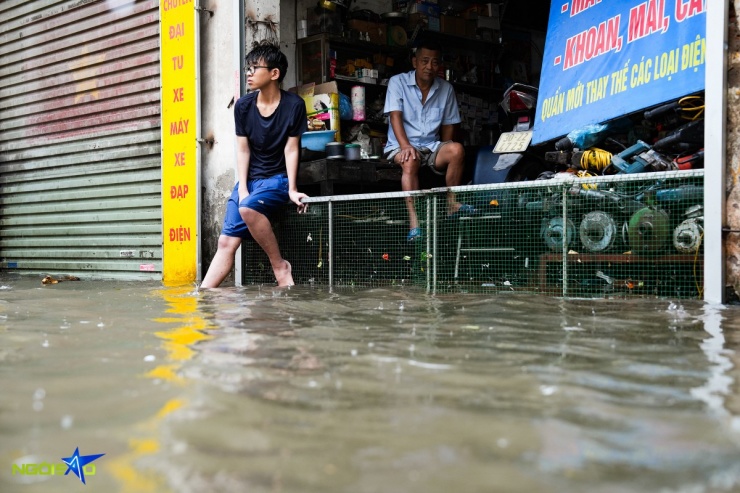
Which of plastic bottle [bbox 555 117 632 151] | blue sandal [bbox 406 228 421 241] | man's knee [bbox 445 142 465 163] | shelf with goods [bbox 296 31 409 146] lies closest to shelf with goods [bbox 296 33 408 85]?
shelf with goods [bbox 296 31 409 146]

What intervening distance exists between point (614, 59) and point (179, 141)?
4386mm

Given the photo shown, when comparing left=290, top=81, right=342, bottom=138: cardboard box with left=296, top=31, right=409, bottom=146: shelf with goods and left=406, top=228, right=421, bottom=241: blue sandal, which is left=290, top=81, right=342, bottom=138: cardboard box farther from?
left=406, top=228, right=421, bottom=241: blue sandal

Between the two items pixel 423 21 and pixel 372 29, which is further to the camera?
pixel 423 21

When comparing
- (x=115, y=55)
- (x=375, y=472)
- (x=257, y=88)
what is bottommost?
(x=375, y=472)

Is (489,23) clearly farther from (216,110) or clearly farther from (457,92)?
(216,110)

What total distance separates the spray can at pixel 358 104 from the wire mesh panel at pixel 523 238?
2016mm

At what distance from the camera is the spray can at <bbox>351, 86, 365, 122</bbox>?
946cm

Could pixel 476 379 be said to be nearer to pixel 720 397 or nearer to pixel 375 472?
pixel 720 397

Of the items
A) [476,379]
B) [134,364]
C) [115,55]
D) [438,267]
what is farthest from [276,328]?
[115,55]

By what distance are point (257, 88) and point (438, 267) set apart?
227cm

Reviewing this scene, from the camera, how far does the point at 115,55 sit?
10047 mm

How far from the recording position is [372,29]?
1021 cm

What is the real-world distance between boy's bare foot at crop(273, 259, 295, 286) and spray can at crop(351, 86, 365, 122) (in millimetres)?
2443

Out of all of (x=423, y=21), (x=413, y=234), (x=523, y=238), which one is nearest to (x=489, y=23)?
(x=423, y=21)
